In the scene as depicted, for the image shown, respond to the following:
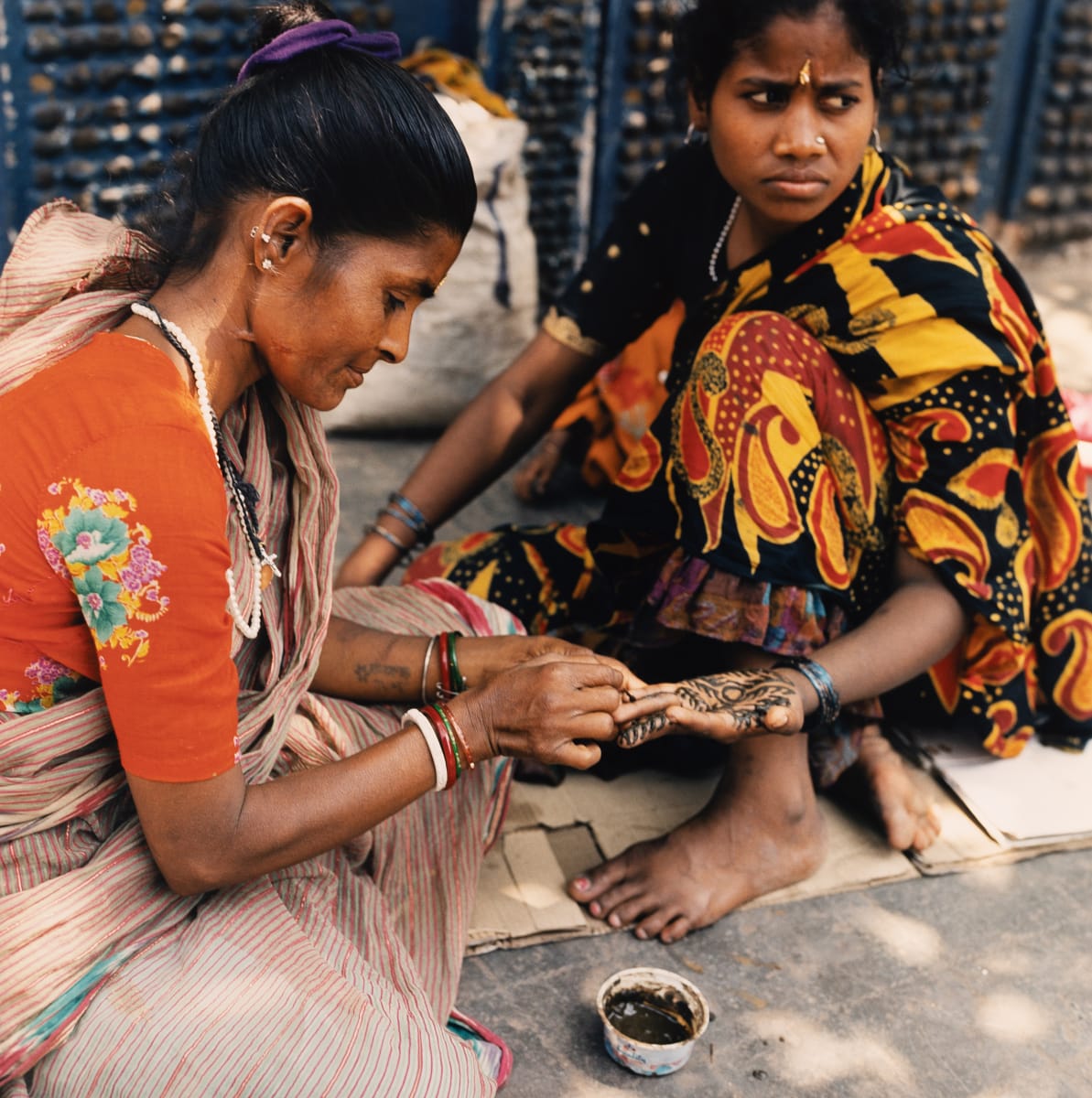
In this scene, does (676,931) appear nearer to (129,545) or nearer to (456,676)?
(456,676)

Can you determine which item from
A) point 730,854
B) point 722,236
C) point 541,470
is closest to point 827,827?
point 730,854

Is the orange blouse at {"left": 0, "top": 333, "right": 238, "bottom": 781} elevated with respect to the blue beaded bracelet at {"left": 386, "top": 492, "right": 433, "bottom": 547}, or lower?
elevated

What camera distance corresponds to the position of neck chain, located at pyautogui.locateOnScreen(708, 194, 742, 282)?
2596 millimetres

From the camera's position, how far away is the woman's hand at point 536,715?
1.84 metres

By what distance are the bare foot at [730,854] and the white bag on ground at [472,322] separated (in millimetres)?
1926

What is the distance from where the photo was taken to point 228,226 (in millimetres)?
1626

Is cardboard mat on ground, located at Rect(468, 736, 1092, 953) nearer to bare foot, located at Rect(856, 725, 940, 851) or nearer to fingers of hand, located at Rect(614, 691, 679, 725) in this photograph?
bare foot, located at Rect(856, 725, 940, 851)

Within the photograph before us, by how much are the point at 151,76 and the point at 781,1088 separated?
3.06m

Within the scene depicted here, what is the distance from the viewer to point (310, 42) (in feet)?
5.31

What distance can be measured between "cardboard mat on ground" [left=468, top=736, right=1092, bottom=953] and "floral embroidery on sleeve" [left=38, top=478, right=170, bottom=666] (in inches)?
38.3

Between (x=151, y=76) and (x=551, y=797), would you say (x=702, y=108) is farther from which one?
(x=151, y=76)

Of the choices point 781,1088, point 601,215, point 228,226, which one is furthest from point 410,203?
point 601,215

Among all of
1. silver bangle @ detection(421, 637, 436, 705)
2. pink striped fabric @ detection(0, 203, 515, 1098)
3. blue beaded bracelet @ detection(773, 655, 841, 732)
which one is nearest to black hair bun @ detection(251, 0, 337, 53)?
pink striped fabric @ detection(0, 203, 515, 1098)

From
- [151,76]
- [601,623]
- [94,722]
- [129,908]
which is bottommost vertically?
[601,623]
